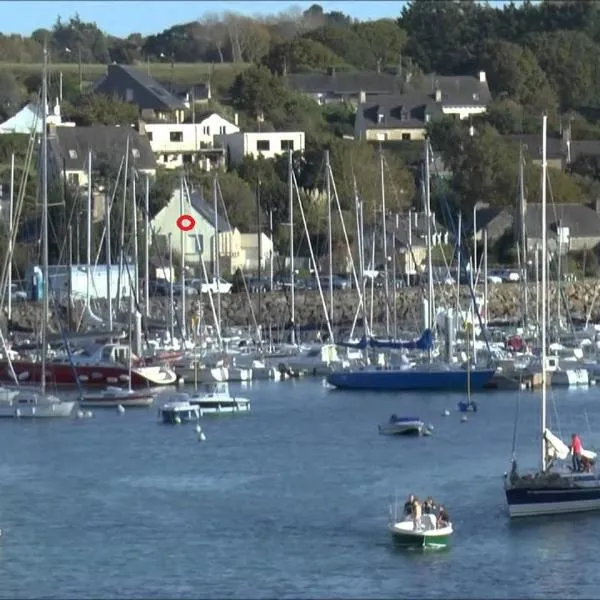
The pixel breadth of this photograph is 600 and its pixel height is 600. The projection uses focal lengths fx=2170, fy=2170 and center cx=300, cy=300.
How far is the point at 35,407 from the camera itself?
39719mm

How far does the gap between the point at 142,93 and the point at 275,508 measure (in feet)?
193

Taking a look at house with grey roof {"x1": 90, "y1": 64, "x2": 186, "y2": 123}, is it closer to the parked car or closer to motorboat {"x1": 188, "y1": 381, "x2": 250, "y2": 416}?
the parked car

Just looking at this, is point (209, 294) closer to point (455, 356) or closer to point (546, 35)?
point (455, 356)

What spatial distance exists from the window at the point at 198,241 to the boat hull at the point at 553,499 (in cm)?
2919

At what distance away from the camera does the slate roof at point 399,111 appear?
293 ft

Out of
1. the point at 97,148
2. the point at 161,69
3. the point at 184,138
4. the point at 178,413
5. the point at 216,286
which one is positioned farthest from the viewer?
the point at 161,69

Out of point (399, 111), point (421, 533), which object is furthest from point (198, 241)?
point (421, 533)

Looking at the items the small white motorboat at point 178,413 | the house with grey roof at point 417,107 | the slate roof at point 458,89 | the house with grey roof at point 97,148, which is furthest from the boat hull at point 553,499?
the slate roof at point 458,89

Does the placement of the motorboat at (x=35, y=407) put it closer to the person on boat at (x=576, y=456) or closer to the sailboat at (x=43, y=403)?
the sailboat at (x=43, y=403)

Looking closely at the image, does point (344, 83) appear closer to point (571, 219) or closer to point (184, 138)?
point (184, 138)

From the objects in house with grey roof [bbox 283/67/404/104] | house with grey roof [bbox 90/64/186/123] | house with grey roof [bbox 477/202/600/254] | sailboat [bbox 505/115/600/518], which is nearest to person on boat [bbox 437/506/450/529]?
sailboat [bbox 505/115/600/518]

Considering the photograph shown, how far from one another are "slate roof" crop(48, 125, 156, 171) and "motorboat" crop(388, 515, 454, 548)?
45.2 metres

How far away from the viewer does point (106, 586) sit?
82.2ft

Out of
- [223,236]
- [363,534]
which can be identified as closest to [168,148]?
[223,236]
